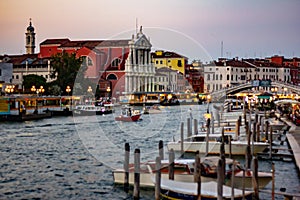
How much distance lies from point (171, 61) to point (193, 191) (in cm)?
5032

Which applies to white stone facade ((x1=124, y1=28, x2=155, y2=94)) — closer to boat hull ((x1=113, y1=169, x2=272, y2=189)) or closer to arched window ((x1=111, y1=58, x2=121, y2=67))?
arched window ((x1=111, y1=58, x2=121, y2=67))

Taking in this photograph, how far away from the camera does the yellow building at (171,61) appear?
55.0 m

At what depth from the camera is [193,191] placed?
6.23m

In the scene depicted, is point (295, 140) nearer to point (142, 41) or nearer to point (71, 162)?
point (71, 162)

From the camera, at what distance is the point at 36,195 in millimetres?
7836

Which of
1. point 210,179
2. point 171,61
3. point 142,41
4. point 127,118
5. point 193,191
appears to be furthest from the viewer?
point 171,61

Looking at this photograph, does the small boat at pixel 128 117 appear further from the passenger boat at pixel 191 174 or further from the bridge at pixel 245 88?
the passenger boat at pixel 191 174

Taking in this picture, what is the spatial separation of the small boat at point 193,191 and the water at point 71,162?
976 mm

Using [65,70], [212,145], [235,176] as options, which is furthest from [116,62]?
[235,176]

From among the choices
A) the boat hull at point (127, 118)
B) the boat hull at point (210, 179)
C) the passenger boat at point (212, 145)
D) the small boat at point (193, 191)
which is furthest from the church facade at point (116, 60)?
the small boat at point (193, 191)

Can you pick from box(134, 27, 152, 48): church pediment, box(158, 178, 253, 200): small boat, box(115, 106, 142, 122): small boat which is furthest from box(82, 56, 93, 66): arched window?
box(158, 178, 253, 200): small boat

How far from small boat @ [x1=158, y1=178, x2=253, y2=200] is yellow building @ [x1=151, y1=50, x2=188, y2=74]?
47.5m

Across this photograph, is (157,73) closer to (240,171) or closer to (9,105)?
(9,105)

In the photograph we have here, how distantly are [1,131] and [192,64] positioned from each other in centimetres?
4426
